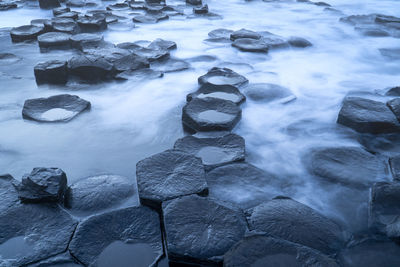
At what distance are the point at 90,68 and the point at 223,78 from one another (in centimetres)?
162

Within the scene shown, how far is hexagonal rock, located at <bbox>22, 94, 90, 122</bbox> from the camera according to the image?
126 inches

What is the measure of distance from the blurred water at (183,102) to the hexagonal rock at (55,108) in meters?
0.10

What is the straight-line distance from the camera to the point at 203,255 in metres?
1.70

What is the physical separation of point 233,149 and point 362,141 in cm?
119

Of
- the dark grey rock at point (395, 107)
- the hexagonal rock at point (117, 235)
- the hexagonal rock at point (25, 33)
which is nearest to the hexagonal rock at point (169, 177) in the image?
the hexagonal rock at point (117, 235)

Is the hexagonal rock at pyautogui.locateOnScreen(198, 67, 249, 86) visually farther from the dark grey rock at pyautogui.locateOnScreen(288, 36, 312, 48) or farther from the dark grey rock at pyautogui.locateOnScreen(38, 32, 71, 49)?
the dark grey rock at pyautogui.locateOnScreen(38, 32, 71, 49)

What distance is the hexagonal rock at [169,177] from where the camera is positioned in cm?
208

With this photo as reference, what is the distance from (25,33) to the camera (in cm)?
563

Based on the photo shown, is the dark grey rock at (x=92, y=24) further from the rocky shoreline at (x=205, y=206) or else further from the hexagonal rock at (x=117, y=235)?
the hexagonal rock at (x=117, y=235)

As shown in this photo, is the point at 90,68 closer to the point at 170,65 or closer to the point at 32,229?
the point at 170,65

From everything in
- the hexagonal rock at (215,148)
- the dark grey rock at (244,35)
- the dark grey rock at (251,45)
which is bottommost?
the hexagonal rock at (215,148)

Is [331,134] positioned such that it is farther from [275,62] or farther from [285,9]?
[285,9]

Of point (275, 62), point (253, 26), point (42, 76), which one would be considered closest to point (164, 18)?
point (253, 26)

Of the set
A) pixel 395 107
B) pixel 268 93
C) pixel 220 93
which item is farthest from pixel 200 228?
pixel 395 107
